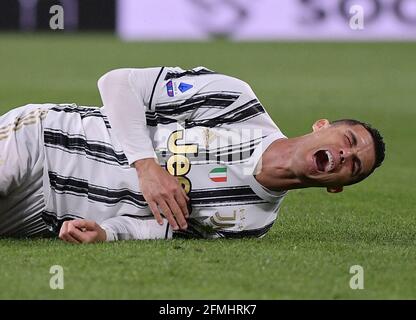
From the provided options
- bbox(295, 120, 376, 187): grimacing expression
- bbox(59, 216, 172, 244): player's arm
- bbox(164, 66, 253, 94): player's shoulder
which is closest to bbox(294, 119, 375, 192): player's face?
bbox(295, 120, 376, 187): grimacing expression

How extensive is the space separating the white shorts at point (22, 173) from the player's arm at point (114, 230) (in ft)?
0.98

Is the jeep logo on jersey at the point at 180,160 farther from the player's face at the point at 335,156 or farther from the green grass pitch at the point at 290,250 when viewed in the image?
the player's face at the point at 335,156

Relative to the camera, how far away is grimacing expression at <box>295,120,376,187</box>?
4.28 m

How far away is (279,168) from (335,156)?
228 mm

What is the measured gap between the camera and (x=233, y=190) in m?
4.45

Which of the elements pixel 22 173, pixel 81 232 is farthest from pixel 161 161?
pixel 22 173

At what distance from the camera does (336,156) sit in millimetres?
4281

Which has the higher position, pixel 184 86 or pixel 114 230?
pixel 184 86

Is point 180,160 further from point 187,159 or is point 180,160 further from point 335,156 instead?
point 335,156

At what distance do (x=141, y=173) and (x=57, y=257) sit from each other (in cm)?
48

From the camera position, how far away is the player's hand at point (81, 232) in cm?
428

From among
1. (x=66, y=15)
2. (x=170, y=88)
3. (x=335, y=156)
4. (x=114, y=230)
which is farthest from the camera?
(x=66, y=15)

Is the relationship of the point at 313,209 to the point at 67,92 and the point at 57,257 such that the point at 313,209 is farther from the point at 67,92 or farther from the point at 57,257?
the point at 67,92
